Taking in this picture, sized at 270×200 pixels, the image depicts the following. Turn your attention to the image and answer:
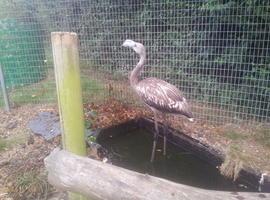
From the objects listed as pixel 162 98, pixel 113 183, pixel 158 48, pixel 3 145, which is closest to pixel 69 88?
pixel 113 183

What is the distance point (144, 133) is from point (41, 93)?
1934 mm

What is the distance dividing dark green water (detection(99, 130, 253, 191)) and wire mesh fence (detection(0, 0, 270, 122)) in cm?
92

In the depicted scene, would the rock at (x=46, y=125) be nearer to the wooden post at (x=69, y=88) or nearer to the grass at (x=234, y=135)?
the wooden post at (x=69, y=88)

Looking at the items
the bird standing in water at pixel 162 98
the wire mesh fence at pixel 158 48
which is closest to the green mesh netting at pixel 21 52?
the wire mesh fence at pixel 158 48

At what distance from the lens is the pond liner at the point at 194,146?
355 cm

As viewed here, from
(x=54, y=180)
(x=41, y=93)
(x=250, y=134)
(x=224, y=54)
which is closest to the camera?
(x=54, y=180)

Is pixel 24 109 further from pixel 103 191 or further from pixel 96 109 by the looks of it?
pixel 103 191

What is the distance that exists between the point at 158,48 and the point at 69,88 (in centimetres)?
313

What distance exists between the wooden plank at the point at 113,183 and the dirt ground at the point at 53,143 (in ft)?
3.80

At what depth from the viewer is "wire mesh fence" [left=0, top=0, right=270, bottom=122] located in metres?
4.49

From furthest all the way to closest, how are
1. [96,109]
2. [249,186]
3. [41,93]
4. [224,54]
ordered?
[41,93]
[96,109]
[224,54]
[249,186]

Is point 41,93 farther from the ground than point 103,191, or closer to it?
closer to it

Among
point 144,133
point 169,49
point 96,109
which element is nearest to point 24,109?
point 96,109

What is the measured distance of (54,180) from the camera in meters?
2.13
